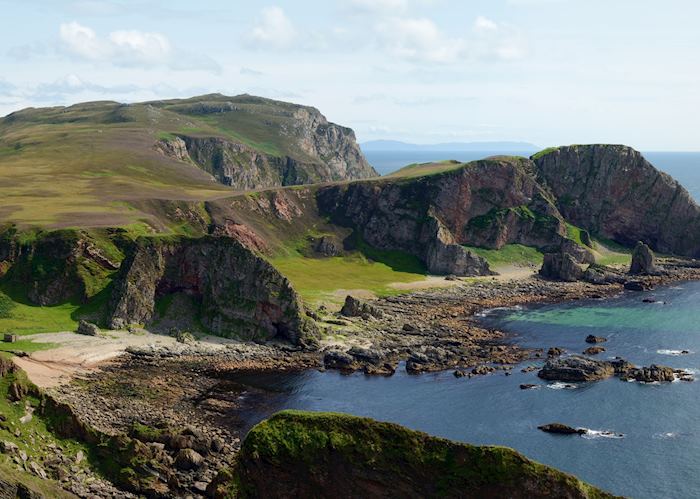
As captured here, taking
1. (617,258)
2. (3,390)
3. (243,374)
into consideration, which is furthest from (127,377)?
(617,258)

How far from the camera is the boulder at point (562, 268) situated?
177 m

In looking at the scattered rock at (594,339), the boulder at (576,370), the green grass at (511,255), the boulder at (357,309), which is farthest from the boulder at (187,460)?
the green grass at (511,255)

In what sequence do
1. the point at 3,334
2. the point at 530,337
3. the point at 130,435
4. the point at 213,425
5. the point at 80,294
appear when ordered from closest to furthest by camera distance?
1. the point at 130,435
2. the point at 213,425
3. the point at 3,334
4. the point at 80,294
5. the point at 530,337

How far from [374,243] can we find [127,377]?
359 feet

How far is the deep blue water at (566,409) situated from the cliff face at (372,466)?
89.9ft

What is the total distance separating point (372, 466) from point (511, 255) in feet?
496

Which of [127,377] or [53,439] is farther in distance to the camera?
[127,377]

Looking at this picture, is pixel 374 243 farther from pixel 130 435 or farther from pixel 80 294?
pixel 130 435

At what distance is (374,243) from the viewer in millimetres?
196125

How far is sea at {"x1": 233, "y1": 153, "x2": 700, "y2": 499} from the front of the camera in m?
73.0

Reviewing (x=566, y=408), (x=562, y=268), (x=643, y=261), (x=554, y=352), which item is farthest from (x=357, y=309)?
(x=643, y=261)

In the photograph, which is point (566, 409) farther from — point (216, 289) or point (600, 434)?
point (216, 289)

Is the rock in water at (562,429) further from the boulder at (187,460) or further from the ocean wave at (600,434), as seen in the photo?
the boulder at (187,460)

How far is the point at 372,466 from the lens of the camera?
159 ft
